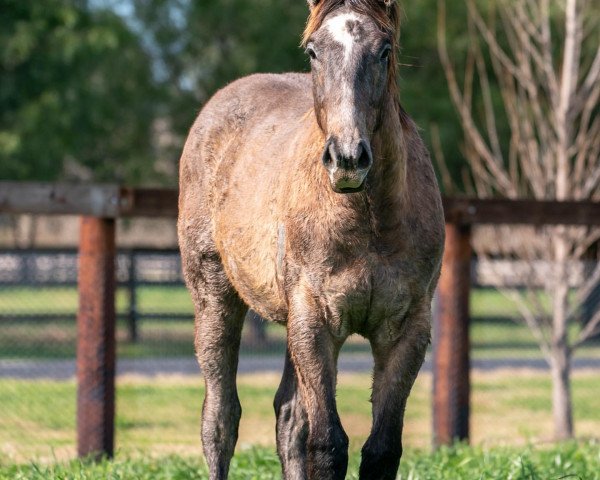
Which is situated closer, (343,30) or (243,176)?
(343,30)

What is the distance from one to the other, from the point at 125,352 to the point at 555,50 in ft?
26.5

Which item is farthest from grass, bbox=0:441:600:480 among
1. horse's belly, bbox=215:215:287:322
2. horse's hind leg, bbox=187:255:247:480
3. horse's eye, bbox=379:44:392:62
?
horse's eye, bbox=379:44:392:62

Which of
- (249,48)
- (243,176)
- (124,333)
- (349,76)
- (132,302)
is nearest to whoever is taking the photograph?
(349,76)

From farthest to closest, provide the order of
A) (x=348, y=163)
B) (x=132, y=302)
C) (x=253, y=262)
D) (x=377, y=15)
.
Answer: (x=132, y=302)
(x=253, y=262)
(x=377, y=15)
(x=348, y=163)

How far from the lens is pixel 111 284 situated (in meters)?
7.06

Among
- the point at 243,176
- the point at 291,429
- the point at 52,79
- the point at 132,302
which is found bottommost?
the point at 291,429

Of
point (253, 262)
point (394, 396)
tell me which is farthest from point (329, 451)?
point (253, 262)

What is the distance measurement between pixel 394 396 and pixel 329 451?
1.15 ft

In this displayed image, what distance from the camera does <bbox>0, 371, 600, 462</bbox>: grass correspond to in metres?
9.48

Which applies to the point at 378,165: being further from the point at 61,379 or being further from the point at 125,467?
the point at 61,379

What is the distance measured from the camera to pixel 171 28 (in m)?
21.6

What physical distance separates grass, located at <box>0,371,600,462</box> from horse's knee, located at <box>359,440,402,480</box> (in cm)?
352

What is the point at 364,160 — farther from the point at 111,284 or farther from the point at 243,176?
the point at 111,284

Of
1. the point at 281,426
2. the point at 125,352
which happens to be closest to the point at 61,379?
the point at 125,352
